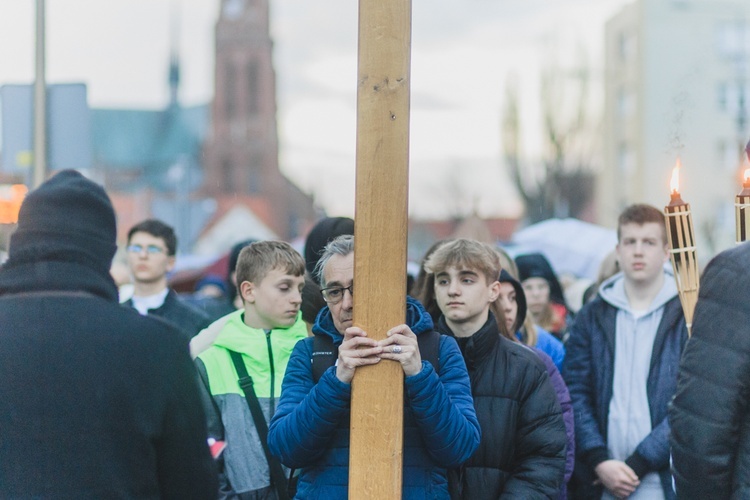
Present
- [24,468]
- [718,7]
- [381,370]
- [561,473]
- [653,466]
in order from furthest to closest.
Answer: [718,7], [653,466], [561,473], [381,370], [24,468]

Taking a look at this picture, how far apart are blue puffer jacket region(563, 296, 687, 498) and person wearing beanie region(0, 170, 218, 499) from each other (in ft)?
9.50

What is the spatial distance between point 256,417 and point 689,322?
1.79 meters

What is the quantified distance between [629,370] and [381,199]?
2.82 metres

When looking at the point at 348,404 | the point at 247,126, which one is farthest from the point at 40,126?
the point at 247,126

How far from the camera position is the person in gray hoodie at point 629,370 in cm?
525

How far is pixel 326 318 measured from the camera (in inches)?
149

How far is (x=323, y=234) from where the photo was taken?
5258mm

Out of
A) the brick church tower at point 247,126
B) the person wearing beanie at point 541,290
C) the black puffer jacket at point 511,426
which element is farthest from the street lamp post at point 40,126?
the brick church tower at point 247,126

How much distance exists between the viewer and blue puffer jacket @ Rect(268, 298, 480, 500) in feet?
11.0

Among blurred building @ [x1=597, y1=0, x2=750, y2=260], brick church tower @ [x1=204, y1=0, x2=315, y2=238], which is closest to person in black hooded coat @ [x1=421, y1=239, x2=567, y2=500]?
blurred building @ [x1=597, y1=0, x2=750, y2=260]

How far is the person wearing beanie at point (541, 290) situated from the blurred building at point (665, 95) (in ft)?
139

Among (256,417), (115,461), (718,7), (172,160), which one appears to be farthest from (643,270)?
(172,160)

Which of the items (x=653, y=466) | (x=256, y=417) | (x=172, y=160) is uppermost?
(x=172, y=160)

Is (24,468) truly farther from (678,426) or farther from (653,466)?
(653,466)
